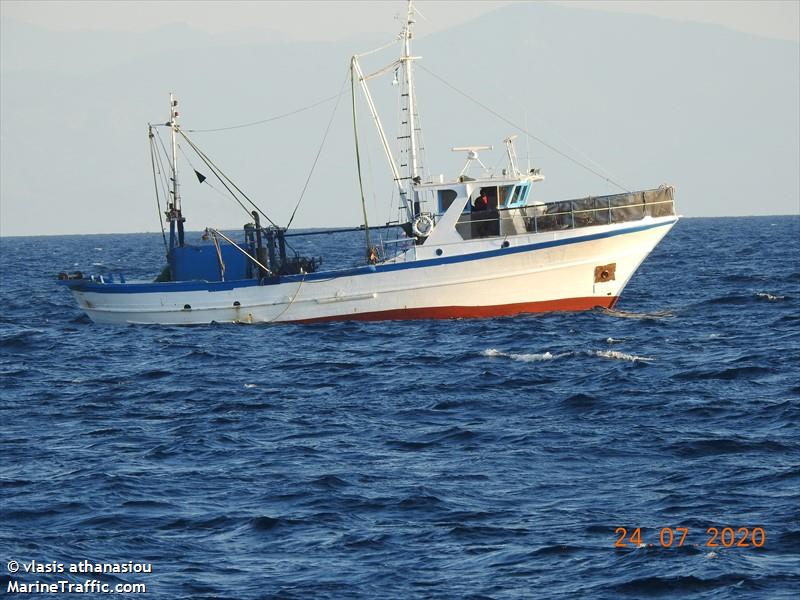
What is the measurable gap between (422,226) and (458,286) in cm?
247

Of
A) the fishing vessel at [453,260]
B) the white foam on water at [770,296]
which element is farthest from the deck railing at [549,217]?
the white foam on water at [770,296]

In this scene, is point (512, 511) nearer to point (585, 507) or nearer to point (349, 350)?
point (585, 507)

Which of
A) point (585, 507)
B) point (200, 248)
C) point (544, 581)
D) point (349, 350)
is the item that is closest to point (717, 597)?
point (544, 581)

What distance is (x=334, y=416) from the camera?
26875 mm

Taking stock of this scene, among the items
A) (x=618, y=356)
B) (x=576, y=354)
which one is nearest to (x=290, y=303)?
(x=576, y=354)

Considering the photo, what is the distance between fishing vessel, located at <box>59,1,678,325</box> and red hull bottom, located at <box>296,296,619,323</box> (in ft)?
0.12

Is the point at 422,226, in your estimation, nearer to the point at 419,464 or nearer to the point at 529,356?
the point at 529,356

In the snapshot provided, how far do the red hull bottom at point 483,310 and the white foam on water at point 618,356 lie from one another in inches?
316

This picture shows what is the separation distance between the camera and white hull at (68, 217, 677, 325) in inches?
1615

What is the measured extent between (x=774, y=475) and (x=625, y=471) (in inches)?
97.9

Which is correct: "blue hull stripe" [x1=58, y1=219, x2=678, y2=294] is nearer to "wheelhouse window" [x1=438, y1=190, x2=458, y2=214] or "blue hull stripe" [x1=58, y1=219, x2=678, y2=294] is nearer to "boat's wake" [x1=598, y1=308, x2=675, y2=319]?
"wheelhouse window" [x1=438, y1=190, x2=458, y2=214]

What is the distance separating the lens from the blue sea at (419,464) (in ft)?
54.2

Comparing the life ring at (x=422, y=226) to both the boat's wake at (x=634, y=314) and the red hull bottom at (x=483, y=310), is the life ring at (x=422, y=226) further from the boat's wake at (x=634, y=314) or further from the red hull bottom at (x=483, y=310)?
the boat's wake at (x=634, y=314)

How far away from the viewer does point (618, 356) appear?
33.4 m
